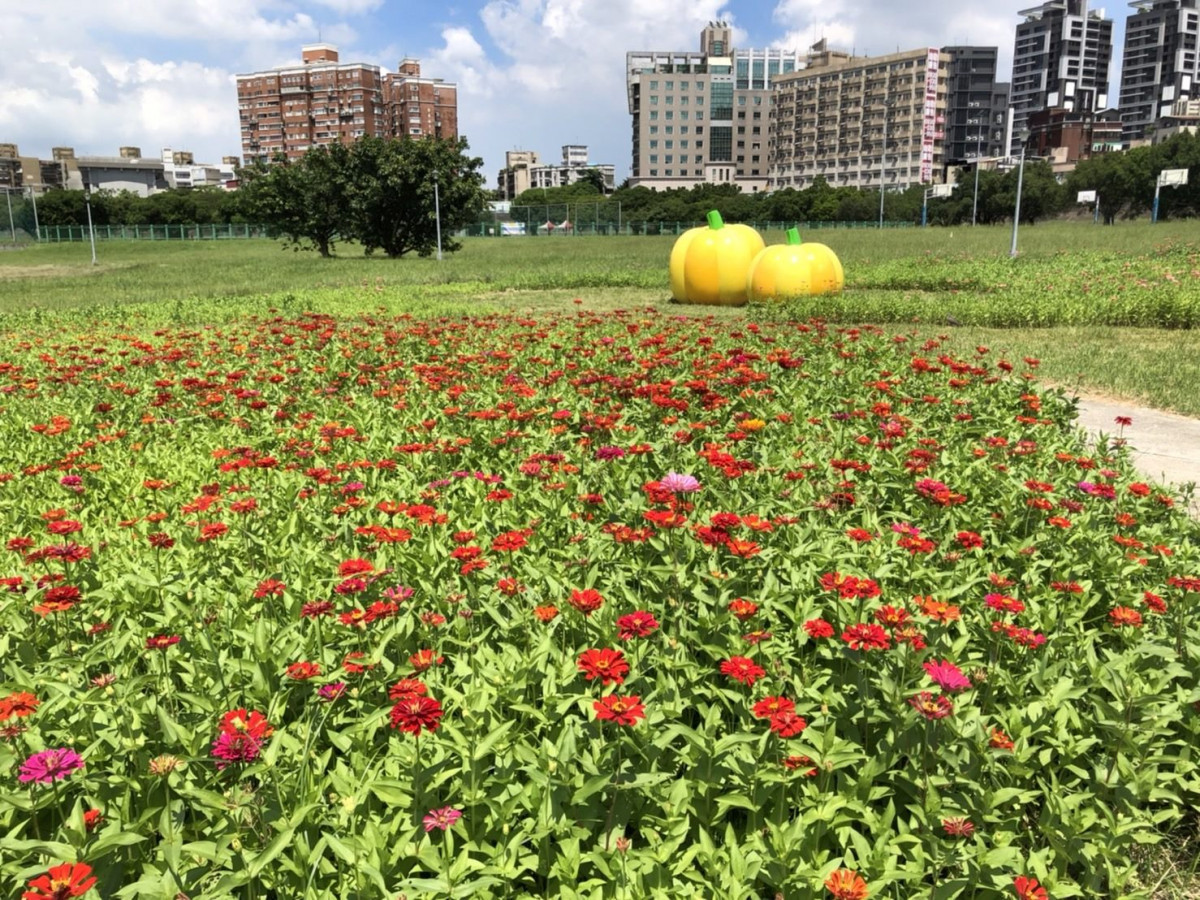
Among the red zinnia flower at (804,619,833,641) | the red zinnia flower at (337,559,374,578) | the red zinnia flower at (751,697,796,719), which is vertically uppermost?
the red zinnia flower at (337,559,374,578)

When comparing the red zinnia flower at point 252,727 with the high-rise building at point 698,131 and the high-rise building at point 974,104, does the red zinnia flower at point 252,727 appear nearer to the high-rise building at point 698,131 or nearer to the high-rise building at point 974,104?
the high-rise building at point 698,131

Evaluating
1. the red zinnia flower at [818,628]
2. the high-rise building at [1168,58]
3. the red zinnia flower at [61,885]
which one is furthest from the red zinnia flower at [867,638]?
the high-rise building at [1168,58]

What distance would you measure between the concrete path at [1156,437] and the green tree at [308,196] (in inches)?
1548

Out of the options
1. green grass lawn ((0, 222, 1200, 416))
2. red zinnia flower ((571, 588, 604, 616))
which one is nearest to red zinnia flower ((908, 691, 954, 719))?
red zinnia flower ((571, 588, 604, 616))

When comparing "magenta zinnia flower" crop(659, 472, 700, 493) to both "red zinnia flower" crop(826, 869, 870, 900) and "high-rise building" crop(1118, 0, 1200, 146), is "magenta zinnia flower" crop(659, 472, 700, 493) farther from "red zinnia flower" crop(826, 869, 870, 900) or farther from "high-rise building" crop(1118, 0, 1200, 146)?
"high-rise building" crop(1118, 0, 1200, 146)

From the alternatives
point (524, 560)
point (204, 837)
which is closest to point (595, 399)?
point (524, 560)

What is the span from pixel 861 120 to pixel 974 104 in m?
40.4

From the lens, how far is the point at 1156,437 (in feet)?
19.7

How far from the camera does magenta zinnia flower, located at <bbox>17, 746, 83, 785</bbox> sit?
5.84 feet

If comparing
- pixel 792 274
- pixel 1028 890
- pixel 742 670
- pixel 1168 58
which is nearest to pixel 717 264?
pixel 792 274

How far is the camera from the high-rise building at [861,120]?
136 m

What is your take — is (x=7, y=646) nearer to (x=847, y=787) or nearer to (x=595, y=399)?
(x=847, y=787)

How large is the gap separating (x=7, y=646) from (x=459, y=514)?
1.78 m

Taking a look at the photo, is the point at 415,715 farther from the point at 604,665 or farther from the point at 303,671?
the point at 303,671
